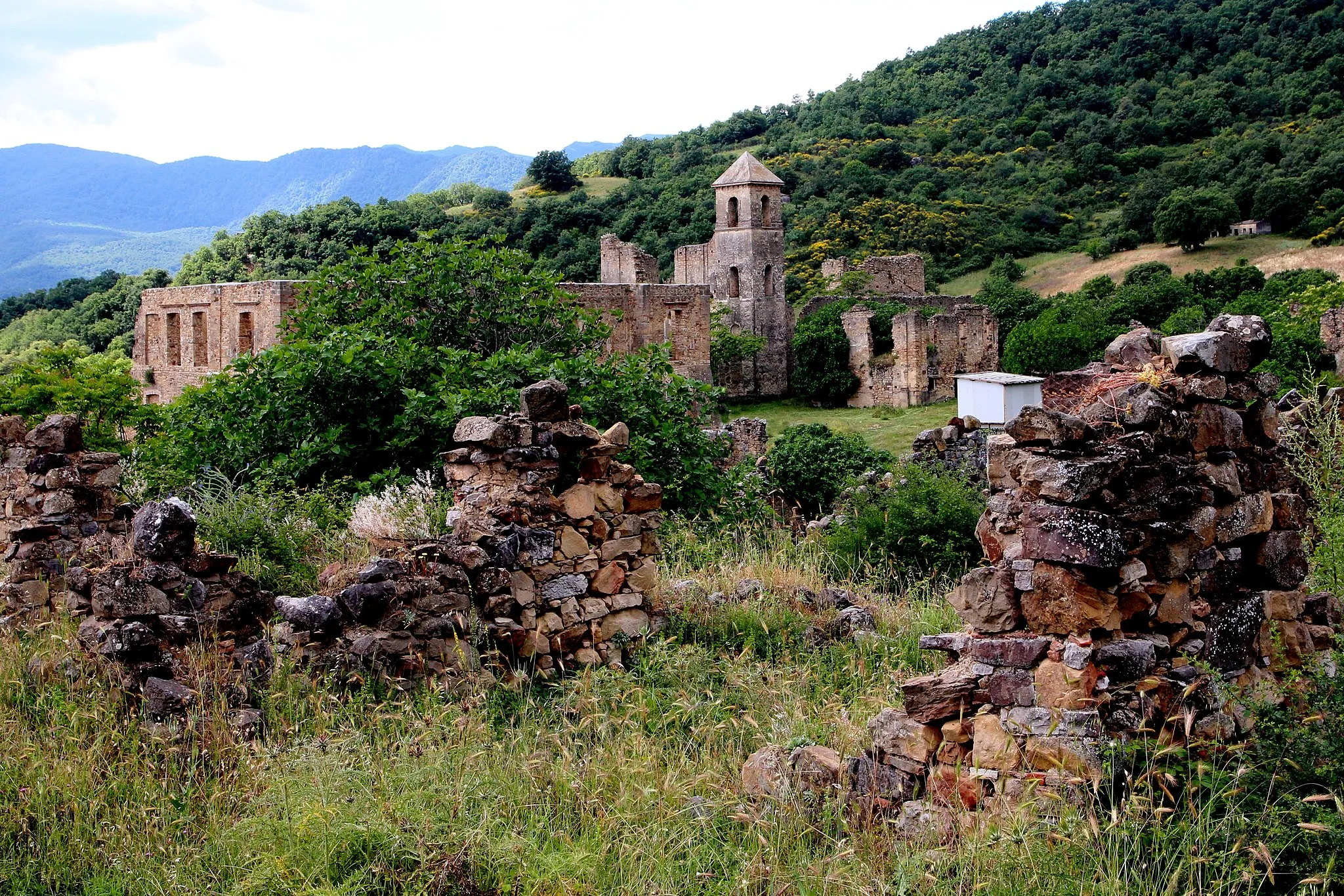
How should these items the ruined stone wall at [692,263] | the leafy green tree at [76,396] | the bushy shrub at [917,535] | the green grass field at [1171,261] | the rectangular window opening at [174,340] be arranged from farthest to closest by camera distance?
the ruined stone wall at [692,263]
the green grass field at [1171,261]
the rectangular window opening at [174,340]
the leafy green tree at [76,396]
the bushy shrub at [917,535]

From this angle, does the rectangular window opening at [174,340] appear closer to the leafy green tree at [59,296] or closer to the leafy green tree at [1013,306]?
the leafy green tree at [59,296]

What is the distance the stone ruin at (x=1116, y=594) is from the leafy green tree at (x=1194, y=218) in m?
51.9

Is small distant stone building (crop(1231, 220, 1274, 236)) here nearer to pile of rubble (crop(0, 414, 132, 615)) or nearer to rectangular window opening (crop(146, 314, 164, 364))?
rectangular window opening (crop(146, 314, 164, 364))

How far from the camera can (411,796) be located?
169 inches

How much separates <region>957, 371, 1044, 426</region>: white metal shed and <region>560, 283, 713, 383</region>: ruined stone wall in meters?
16.5

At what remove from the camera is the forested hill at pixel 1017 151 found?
55969 millimetres

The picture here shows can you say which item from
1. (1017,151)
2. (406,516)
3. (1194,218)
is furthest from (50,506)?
(1017,151)

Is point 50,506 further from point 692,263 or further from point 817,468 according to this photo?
point 692,263

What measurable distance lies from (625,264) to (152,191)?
93.5 m

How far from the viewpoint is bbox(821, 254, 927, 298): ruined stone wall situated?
167 ft

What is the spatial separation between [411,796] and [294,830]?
1.41ft

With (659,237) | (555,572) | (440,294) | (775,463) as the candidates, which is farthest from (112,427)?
(659,237)

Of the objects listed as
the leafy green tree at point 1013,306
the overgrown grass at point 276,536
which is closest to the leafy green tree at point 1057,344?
the leafy green tree at point 1013,306

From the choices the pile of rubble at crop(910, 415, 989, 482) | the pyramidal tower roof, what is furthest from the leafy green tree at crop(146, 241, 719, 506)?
the pyramidal tower roof
